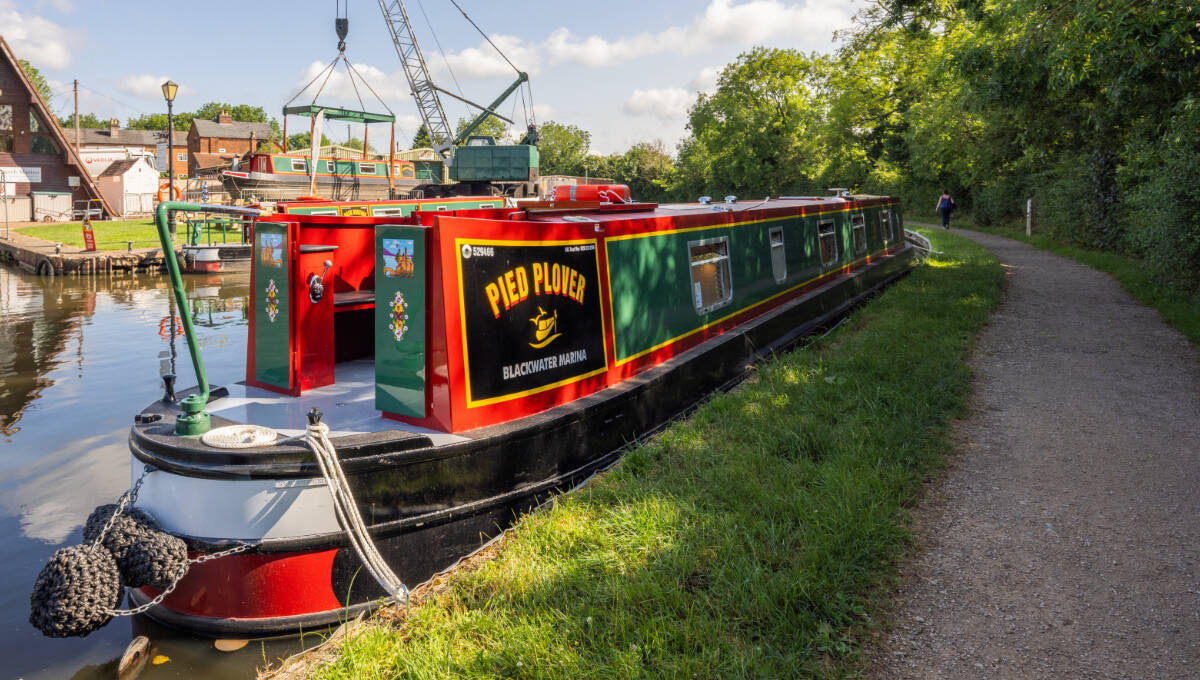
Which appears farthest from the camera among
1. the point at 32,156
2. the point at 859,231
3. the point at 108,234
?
the point at 32,156

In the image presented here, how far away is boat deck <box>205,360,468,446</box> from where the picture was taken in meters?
4.29

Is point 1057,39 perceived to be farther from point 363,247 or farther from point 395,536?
point 395,536

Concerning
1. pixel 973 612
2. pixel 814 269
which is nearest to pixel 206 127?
pixel 814 269

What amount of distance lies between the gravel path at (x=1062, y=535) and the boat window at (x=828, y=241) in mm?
3055

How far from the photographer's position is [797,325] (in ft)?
28.7

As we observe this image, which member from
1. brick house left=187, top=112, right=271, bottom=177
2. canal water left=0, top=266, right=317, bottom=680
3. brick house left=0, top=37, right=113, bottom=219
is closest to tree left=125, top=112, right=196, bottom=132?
brick house left=187, top=112, right=271, bottom=177

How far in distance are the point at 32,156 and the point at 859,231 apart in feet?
127

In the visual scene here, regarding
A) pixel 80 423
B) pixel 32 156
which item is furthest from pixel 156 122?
pixel 80 423

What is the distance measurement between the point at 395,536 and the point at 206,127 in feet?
259

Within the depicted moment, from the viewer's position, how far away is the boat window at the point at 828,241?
10297 mm

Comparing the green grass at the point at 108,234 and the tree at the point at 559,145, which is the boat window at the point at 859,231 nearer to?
the green grass at the point at 108,234

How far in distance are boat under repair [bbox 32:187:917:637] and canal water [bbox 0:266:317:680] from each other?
22 centimetres

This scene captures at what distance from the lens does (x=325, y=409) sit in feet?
15.3

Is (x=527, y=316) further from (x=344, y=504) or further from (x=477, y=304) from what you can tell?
(x=344, y=504)
